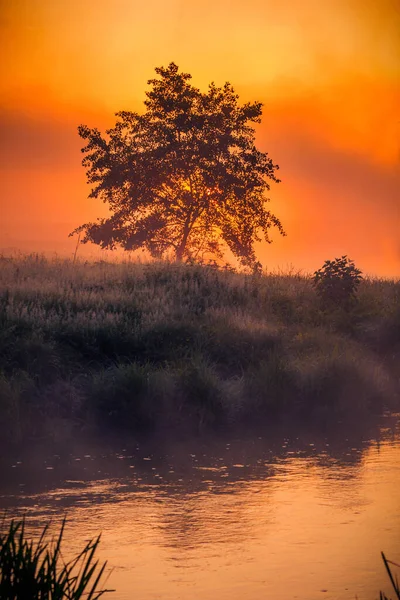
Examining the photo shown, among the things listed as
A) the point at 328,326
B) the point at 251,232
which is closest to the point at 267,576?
the point at 328,326

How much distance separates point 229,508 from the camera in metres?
12.8

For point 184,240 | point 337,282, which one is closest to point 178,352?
point 337,282

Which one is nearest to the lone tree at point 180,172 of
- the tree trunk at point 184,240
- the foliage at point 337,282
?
the tree trunk at point 184,240

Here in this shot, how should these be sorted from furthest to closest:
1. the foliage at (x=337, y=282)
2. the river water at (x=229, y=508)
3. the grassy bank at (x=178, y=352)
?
the foliage at (x=337, y=282)
the grassy bank at (x=178, y=352)
the river water at (x=229, y=508)

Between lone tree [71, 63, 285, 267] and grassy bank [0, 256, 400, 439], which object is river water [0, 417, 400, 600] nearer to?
grassy bank [0, 256, 400, 439]

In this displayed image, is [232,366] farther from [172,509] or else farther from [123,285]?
[172,509]

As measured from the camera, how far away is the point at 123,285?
2772 centimetres

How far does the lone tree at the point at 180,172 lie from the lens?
40844 millimetres

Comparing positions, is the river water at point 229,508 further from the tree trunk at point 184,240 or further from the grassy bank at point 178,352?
the tree trunk at point 184,240

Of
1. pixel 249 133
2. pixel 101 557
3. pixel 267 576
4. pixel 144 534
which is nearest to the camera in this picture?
pixel 267 576

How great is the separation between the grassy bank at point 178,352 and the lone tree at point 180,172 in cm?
1228

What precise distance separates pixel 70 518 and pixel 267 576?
10.8ft

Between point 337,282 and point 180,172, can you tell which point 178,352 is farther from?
point 180,172

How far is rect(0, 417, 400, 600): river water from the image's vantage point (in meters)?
9.87
